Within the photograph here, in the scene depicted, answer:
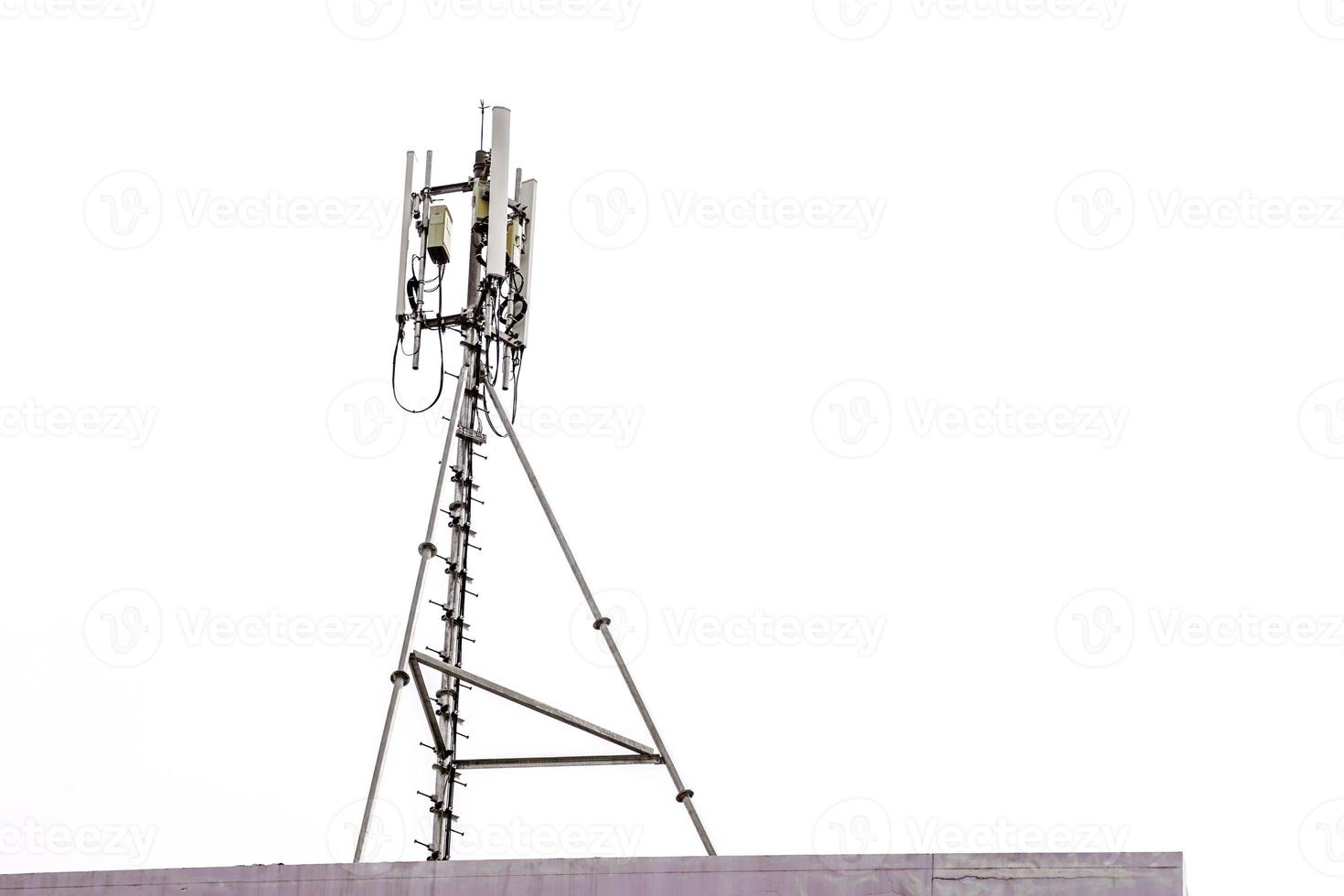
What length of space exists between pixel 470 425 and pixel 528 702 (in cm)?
338

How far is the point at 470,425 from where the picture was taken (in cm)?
2106

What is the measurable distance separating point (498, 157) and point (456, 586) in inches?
184

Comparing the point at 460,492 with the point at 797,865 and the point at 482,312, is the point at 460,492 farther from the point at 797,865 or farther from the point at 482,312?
the point at 797,865

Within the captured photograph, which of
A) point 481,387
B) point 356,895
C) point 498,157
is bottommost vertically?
point 356,895

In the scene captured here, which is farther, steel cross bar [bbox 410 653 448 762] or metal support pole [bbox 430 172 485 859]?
metal support pole [bbox 430 172 485 859]

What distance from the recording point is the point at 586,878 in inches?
588

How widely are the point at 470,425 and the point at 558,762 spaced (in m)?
3.53

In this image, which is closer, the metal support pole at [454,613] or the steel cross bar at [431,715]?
the steel cross bar at [431,715]

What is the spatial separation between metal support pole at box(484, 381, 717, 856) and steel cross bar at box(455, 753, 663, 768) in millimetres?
237

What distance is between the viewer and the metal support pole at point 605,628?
1870cm

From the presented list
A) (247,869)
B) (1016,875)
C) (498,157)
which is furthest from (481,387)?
(1016,875)

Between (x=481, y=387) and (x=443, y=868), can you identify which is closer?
(x=443, y=868)

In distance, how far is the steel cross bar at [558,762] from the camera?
63.4 feet

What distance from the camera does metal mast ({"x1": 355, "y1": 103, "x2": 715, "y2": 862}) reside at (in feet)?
61.9
